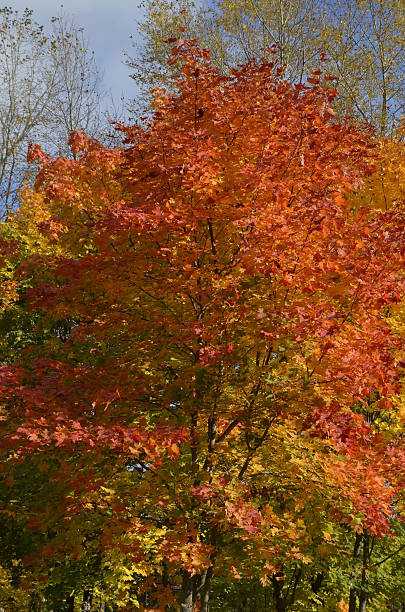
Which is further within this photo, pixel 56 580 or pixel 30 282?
pixel 30 282

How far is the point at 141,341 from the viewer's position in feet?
24.6

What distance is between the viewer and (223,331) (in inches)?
259

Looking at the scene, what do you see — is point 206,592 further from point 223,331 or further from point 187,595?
point 223,331

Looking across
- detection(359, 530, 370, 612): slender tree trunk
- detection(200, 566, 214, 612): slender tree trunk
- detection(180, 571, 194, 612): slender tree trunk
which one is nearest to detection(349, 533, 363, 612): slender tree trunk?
detection(359, 530, 370, 612): slender tree trunk

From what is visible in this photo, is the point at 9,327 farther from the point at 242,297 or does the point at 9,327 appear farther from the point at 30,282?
the point at 242,297

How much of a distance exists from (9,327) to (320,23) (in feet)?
43.2

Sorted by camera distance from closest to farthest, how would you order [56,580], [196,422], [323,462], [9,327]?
[323,462]
[196,422]
[56,580]
[9,327]

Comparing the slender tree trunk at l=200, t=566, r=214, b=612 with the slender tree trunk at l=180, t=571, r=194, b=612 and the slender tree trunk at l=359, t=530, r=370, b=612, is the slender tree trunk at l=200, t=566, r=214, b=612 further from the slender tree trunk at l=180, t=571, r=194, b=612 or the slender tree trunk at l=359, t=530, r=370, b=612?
the slender tree trunk at l=359, t=530, r=370, b=612

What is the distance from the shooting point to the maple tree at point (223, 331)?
6.14 m

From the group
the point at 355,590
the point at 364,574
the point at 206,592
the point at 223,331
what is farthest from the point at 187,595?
the point at 355,590

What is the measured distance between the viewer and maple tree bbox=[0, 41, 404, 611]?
20.2 feet

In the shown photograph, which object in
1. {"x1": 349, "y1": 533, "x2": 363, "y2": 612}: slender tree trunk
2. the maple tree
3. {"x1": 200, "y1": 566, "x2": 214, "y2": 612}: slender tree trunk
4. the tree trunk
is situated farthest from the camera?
the tree trunk

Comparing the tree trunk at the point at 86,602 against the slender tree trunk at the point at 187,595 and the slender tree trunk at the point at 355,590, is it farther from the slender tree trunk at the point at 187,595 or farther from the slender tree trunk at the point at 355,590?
the slender tree trunk at the point at 187,595

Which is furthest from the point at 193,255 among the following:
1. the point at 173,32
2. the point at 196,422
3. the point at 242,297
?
the point at 173,32
